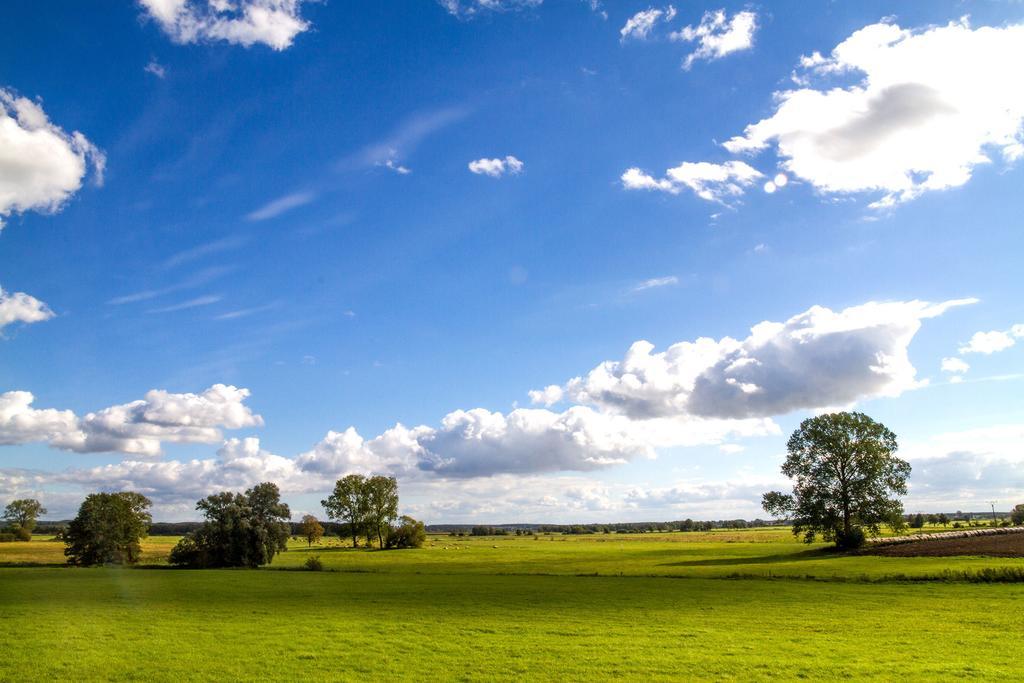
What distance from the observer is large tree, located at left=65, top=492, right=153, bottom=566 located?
7956 cm

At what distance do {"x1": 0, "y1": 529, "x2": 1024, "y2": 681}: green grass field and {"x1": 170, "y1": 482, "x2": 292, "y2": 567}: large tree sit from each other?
897 inches

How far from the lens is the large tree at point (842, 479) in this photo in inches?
2953

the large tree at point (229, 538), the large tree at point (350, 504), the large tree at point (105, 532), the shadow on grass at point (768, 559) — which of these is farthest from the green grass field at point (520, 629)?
the large tree at point (350, 504)

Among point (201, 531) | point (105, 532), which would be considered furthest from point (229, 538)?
point (105, 532)

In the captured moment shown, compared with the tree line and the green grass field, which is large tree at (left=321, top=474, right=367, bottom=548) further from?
the green grass field

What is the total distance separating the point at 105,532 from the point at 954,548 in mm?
97316

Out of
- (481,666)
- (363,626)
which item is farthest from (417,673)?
(363,626)

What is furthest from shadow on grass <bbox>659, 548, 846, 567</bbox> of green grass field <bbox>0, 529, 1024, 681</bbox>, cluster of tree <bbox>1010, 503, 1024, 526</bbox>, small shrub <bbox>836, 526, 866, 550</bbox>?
cluster of tree <bbox>1010, 503, 1024, 526</bbox>

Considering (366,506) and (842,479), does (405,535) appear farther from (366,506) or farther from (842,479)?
(842,479)

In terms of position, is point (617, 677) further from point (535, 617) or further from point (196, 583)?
point (196, 583)

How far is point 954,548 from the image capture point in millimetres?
66438

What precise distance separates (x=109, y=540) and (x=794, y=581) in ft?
258

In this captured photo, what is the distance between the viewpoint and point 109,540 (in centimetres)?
8025

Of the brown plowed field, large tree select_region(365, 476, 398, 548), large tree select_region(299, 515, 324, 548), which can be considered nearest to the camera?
the brown plowed field
